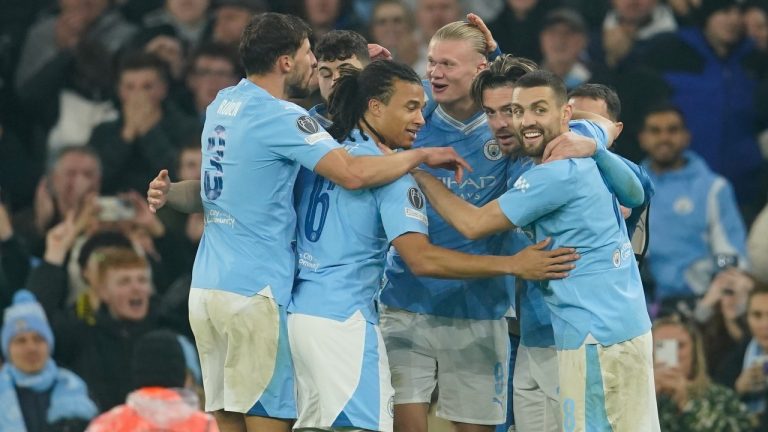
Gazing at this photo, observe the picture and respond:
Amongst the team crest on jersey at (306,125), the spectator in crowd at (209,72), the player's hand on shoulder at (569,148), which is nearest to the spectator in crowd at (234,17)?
the spectator in crowd at (209,72)

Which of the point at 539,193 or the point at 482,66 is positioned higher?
the point at 482,66

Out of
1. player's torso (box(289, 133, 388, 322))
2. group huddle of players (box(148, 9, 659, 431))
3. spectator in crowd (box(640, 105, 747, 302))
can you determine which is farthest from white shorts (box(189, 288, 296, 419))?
spectator in crowd (box(640, 105, 747, 302))

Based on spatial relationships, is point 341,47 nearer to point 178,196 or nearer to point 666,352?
point 178,196

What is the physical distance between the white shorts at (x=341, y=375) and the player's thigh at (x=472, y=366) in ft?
3.05

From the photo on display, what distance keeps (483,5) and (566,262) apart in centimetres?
667

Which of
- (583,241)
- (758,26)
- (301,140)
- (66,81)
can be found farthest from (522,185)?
(66,81)

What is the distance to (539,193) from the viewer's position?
714cm

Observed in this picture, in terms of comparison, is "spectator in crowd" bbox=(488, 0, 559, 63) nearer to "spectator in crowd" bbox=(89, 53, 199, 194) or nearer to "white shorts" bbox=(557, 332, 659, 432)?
"spectator in crowd" bbox=(89, 53, 199, 194)

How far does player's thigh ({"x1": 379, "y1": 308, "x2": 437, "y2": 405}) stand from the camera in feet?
26.6

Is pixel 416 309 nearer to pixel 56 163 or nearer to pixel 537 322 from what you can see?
pixel 537 322

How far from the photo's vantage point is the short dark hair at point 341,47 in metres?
7.96

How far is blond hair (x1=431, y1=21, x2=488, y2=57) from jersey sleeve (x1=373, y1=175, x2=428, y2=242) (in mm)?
1213

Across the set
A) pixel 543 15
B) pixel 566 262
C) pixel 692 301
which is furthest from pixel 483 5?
pixel 566 262

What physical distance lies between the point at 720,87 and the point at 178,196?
598cm
